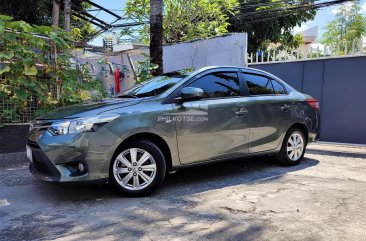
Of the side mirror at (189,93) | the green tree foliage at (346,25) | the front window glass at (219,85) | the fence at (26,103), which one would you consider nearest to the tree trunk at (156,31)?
the fence at (26,103)

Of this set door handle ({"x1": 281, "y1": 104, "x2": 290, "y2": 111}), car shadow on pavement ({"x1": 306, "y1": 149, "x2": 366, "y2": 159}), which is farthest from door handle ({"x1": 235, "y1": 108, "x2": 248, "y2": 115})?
car shadow on pavement ({"x1": 306, "y1": 149, "x2": 366, "y2": 159})

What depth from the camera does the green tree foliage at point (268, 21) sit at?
Answer: 726 inches

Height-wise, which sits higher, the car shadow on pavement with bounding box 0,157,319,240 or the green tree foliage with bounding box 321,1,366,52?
the green tree foliage with bounding box 321,1,366,52

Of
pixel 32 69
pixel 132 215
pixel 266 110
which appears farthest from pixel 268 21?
pixel 132 215

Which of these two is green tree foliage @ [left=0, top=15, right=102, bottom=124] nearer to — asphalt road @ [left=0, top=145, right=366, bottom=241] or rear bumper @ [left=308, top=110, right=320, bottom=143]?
asphalt road @ [left=0, top=145, right=366, bottom=241]

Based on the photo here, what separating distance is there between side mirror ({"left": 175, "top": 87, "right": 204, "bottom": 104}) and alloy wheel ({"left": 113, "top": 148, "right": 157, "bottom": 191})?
830 mm

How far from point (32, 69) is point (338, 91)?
6.40 m

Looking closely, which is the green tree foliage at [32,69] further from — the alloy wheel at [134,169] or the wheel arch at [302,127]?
the wheel arch at [302,127]

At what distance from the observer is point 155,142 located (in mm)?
4688

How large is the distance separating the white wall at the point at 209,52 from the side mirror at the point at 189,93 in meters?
4.87

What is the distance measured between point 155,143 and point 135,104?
0.54 metres

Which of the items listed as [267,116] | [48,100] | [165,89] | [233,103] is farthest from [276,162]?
[48,100]

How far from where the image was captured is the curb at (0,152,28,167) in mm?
6461

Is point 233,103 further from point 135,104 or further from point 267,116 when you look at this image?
point 135,104
